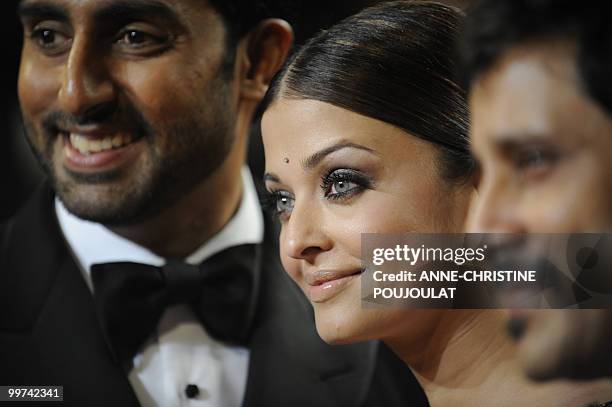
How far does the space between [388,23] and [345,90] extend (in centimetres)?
12

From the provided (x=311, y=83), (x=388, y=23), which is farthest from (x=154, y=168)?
(x=388, y=23)

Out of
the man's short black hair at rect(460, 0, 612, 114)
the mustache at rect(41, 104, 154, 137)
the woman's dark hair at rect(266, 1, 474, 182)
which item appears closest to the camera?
the man's short black hair at rect(460, 0, 612, 114)

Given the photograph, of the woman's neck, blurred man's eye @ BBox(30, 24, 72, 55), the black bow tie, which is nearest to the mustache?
blurred man's eye @ BBox(30, 24, 72, 55)

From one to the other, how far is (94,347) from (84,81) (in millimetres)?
461

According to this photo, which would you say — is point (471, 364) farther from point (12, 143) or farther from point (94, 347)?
point (12, 143)

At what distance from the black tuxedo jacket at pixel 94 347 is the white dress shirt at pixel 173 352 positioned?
0.03m

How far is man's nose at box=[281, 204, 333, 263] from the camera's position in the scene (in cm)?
130

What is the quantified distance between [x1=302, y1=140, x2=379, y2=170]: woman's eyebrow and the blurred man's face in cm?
22

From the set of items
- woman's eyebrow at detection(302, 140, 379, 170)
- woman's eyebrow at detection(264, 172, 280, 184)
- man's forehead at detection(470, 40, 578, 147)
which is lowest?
woman's eyebrow at detection(264, 172, 280, 184)

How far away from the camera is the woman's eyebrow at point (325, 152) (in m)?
1.27

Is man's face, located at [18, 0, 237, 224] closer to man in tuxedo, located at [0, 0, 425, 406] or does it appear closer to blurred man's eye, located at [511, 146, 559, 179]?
man in tuxedo, located at [0, 0, 425, 406]

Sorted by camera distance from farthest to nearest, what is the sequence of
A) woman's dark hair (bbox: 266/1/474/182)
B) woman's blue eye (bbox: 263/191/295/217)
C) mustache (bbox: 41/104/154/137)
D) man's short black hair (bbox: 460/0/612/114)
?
mustache (bbox: 41/104/154/137), woman's blue eye (bbox: 263/191/295/217), woman's dark hair (bbox: 266/1/474/182), man's short black hair (bbox: 460/0/612/114)

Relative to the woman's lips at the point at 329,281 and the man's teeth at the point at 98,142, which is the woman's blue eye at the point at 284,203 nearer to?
the woman's lips at the point at 329,281

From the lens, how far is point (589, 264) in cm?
120
